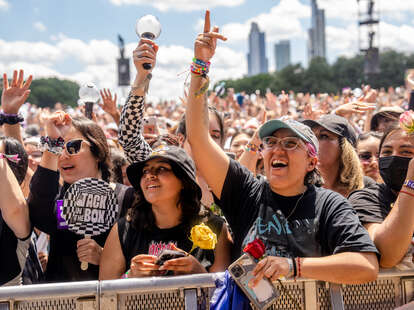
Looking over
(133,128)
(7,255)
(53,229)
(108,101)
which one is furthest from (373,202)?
(108,101)

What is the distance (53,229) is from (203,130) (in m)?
1.13

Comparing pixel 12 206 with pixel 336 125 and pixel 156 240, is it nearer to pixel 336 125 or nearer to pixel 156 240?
pixel 156 240

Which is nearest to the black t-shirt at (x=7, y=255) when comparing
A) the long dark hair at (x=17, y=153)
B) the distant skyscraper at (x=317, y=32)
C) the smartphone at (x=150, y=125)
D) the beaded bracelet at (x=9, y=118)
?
the long dark hair at (x=17, y=153)

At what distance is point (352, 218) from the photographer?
229 centimetres

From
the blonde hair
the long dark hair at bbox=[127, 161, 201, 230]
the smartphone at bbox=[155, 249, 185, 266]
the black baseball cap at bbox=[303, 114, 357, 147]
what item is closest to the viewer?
the smartphone at bbox=[155, 249, 185, 266]

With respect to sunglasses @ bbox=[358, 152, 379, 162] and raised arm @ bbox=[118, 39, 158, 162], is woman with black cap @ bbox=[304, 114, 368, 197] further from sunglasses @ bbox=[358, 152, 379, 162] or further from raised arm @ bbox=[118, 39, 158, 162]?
raised arm @ bbox=[118, 39, 158, 162]

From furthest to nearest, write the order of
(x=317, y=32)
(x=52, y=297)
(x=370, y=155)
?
(x=317, y=32)
(x=370, y=155)
(x=52, y=297)

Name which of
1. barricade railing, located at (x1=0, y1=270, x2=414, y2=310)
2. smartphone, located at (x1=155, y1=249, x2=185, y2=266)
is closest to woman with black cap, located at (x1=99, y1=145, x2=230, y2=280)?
smartphone, located at (x1=155, y1=249, x2=185, y2=266)

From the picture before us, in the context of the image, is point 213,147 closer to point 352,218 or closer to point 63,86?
point 352,218

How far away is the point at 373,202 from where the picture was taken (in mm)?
2646

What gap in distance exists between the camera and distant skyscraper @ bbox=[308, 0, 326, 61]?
189 m

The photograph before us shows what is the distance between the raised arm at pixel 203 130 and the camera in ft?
7.98

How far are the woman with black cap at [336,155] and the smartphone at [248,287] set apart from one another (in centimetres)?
179

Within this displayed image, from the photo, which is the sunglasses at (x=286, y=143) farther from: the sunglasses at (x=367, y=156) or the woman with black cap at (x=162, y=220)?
the sunglasses at (x=367, y=156)
